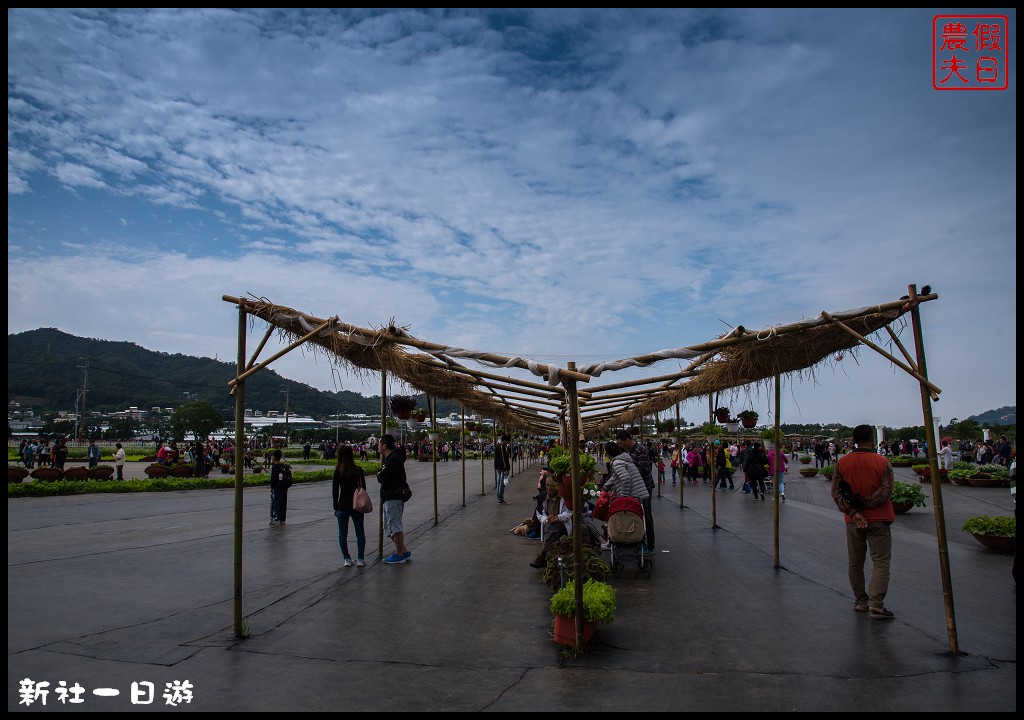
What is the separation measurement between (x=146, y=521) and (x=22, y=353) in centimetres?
11700

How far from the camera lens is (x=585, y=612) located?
4.98 metres

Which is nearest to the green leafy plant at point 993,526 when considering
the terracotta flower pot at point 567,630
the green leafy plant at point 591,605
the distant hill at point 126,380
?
the green leafy plant at point 591,605

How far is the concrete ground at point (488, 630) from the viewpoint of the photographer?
415 cm

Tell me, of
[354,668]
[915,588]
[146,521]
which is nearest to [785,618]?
[915,588]

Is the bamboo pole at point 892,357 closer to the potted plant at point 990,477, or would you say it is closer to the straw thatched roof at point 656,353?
the straw thatched roof at point 656,353

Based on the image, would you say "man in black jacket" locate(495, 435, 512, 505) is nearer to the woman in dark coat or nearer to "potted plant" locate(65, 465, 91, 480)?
the woman in dark coat

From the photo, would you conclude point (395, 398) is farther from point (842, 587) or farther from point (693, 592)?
point (842, 587)

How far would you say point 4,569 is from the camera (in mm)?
3562

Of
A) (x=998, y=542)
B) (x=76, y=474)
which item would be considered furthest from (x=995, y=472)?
(x=76, y=474)

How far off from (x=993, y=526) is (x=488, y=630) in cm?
781

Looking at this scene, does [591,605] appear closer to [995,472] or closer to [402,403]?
[402,403]

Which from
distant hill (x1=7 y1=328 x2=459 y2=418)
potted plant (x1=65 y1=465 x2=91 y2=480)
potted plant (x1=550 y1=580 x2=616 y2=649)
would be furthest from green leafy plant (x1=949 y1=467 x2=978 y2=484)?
distant hill (x1=7 y1=328 x2=459 y2=418)

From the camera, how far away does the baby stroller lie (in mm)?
7270

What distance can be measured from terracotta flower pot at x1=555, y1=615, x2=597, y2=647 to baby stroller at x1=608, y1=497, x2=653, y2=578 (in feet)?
7.42
